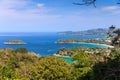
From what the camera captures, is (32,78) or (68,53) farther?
(68,53)

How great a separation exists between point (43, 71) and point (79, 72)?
3374 millimetres

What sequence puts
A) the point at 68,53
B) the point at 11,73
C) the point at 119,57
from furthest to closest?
the point at 68,53 → the point at 11,73 → the point at 119,57

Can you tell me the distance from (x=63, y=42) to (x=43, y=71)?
487ft

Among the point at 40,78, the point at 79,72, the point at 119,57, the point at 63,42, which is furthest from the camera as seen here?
the point at 63,42

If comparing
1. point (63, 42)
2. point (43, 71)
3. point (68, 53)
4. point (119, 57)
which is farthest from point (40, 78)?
point (63, 42)

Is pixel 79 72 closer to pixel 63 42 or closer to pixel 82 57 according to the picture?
pixel 82 57

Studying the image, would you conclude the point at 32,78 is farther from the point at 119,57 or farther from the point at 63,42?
the point at 63,42

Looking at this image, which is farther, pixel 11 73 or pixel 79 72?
pixel 79 72

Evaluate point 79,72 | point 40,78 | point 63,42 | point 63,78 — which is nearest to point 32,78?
point 40,78

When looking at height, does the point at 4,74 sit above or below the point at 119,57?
below

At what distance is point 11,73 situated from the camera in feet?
68.2

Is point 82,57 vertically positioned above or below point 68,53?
above

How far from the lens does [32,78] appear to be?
25.6 meters

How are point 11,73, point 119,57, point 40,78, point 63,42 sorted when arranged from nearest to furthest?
point 119,57, point 11,73, point 40,78, point 63,42
